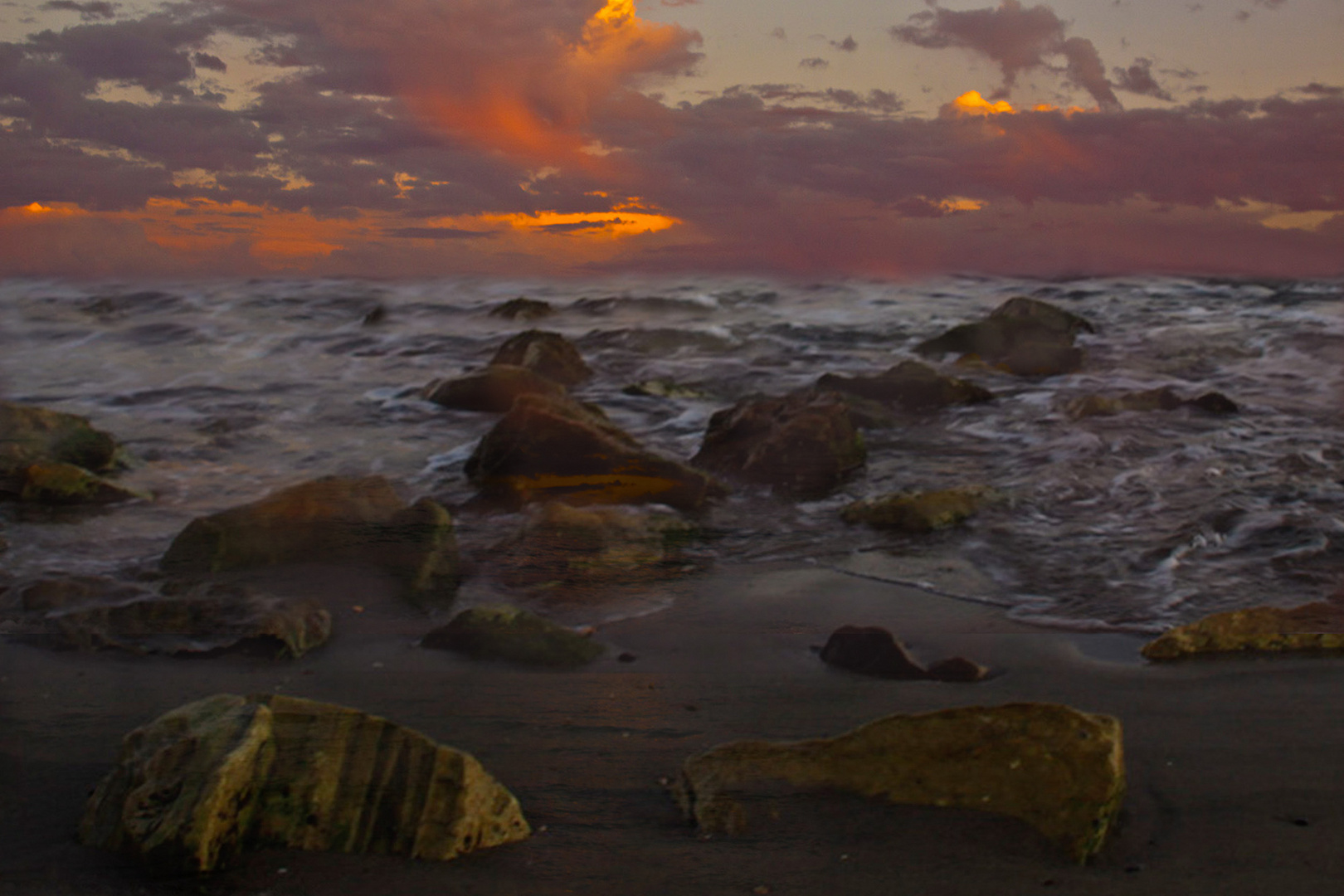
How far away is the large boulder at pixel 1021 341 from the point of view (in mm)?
10172

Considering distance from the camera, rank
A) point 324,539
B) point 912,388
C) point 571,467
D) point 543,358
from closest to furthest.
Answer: point 324,539
point 571,467
point 912,388
point 543,358

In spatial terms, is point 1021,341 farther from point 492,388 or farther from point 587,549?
point 587,549

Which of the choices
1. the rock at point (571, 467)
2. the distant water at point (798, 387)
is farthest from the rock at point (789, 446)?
the rock at point (571, 467)

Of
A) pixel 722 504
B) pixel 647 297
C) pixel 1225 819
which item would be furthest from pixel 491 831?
pixel 647 297

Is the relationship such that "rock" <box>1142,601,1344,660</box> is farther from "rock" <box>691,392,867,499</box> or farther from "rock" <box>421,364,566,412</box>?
"rock" <box>421,364,566,412</box>

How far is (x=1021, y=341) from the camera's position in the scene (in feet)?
36.0

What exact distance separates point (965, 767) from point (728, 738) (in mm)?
676

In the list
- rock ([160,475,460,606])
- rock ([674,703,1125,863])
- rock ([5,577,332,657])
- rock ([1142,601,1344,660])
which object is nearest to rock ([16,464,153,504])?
rock ([160,475,460,606])

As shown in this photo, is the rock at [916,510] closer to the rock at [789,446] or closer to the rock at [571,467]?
the rock at [789,446]

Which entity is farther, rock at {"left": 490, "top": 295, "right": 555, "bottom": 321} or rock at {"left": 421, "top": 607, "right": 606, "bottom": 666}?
rock at {"left": 490, "top": 295, "right": 555, "bottom": 321}

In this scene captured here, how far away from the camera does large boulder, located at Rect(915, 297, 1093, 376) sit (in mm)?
10172

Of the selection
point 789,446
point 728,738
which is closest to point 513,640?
point 728,738

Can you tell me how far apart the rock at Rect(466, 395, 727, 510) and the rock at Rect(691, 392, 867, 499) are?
451 mm

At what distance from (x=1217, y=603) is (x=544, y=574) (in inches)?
99.6
